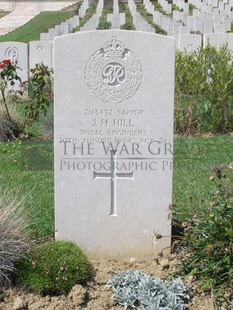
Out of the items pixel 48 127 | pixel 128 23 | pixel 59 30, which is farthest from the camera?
pixel 128 23

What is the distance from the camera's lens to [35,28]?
31.3 m

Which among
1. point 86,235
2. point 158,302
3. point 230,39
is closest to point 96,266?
point 86,235

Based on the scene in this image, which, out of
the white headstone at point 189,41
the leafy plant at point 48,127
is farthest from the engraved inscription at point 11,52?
the leafy plant at point 48,127

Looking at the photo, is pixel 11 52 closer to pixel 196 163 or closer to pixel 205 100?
pixel 205 100

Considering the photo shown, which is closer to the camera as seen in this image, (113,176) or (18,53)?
(113,176)

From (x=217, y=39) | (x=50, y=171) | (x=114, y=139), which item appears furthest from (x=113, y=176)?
(x=217, y=39)

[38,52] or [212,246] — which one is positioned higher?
[38,52]

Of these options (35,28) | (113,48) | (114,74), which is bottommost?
(114,74)

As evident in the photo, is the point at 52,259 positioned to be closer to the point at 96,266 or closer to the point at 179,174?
the point at 96,266

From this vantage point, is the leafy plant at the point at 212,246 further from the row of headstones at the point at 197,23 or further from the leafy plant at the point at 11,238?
the row of headstones at the point at 197,23

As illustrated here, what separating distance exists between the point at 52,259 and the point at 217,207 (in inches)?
44.5

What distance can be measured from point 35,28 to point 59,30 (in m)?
7.49

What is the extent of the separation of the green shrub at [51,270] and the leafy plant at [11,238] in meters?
0.07

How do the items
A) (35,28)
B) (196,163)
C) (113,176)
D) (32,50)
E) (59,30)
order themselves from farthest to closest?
1. (35,28)
2. (59,30)
3. (32,50)
4. (196,163)
5. (113,176)
